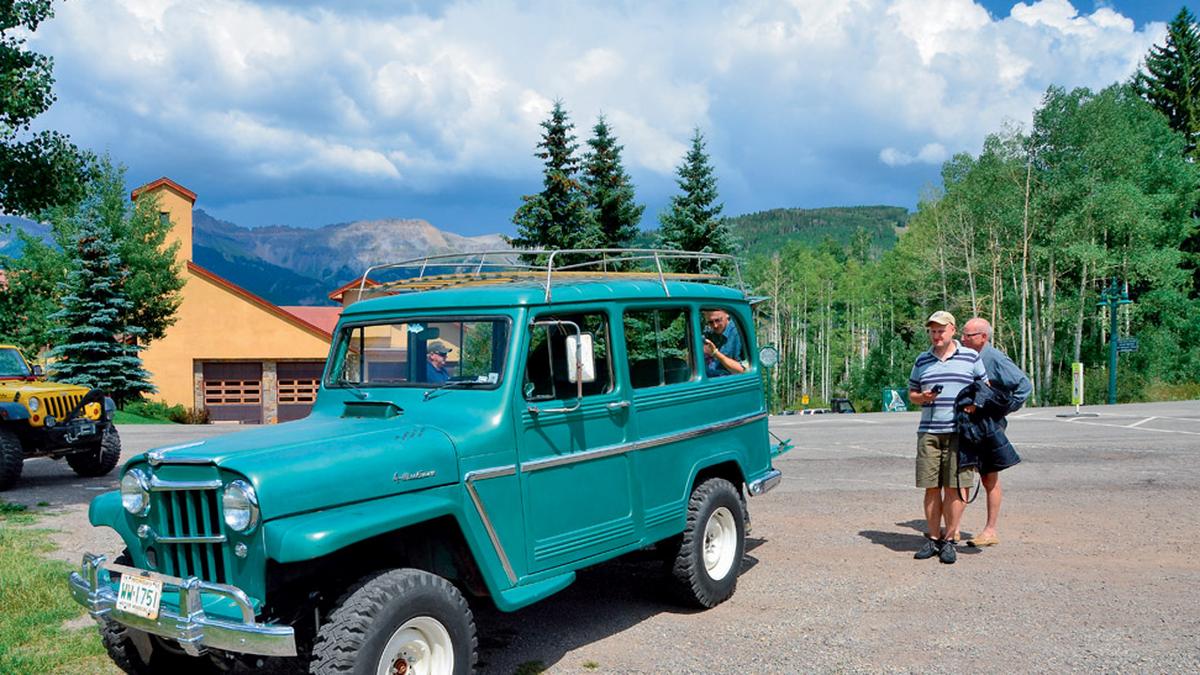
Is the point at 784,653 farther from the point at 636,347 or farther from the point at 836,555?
the point at 836,555

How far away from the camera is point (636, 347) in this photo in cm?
595

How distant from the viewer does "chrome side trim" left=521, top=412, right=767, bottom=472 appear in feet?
16.9

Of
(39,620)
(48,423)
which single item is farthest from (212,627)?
(48,423)

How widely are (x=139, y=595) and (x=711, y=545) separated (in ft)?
12.2

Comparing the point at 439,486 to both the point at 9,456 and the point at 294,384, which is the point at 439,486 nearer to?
the point at 9,456

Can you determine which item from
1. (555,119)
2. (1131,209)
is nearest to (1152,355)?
(1131,209)

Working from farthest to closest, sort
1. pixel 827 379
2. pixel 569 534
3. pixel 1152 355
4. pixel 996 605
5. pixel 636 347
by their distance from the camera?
pixel 827 379 → pixel 1152 355 → pixel 996 605 → pixel 636 347 → pixel 569 534

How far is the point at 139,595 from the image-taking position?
4250mm

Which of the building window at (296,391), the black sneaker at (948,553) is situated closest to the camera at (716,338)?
the black sneaker at (948,553)

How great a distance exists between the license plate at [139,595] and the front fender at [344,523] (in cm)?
61

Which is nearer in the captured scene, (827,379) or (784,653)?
(784,653)

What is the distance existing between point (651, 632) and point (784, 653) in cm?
89

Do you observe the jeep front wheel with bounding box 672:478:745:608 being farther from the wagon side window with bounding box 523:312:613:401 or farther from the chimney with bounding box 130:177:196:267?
the chimney with bounding box 130:177:196:267

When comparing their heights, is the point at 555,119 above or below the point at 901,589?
above
